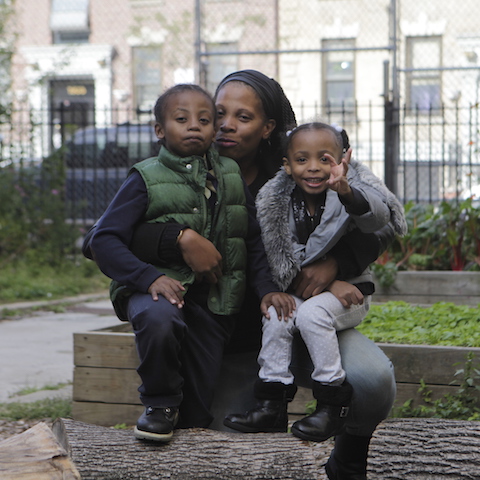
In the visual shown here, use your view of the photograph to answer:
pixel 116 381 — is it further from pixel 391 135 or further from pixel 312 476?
pixel 391 135

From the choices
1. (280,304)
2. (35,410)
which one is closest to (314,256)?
(280,304)

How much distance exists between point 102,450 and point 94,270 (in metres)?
8.32

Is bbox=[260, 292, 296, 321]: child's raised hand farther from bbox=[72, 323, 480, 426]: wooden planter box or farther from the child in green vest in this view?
bbox=[72, 323, 480, 426]: wooden planter box

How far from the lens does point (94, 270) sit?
1075 centimetres

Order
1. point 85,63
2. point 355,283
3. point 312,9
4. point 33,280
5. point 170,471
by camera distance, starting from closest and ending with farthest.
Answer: point 170,471 < point 355,283 < point 33,280 < point 312,9 < point 85,63

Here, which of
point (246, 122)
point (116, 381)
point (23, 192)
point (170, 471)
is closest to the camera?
point (170, 471)

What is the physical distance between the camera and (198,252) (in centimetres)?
252

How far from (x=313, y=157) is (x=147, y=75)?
60.4 feet

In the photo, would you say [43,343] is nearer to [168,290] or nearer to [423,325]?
[423,325]

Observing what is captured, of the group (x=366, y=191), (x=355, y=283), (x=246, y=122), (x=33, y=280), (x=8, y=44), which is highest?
(x=8, y=44)

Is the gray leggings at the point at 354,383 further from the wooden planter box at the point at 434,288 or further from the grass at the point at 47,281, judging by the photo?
the grass at the point at 47,281

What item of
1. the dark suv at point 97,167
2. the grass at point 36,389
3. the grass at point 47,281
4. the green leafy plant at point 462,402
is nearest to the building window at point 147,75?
the dark suv at point 97,167

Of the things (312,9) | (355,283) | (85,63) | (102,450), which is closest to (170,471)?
(102,450)

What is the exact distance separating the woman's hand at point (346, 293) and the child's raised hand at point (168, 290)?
49 cm
